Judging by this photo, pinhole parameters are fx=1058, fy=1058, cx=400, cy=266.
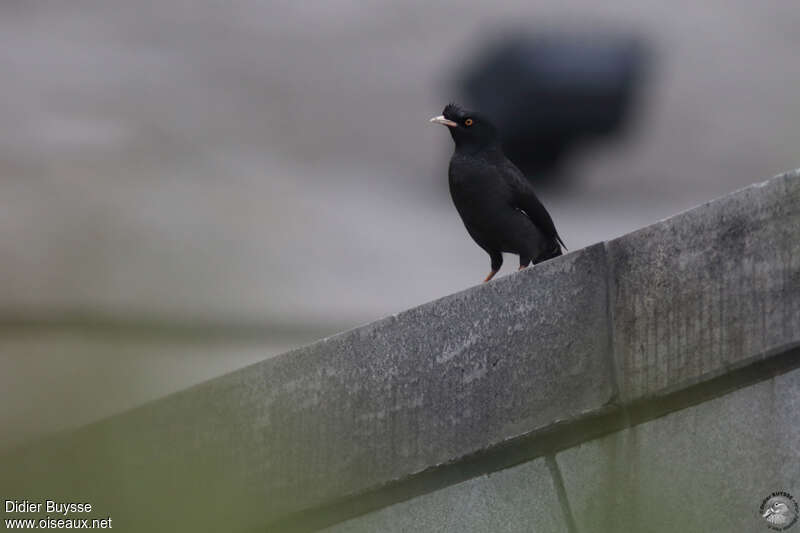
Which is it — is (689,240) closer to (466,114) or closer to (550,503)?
(550,503)

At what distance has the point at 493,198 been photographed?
16.0 ft

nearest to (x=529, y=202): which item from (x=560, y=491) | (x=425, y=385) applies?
(x=425, y=385)

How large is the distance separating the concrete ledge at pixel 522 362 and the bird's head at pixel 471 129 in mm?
2061

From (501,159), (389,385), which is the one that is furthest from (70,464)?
(501,159)

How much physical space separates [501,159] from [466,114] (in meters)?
0.28

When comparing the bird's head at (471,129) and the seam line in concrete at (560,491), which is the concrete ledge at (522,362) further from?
the bird's head at (471,129)

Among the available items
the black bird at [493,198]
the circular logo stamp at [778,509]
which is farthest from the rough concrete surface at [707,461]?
the black bird at [493,198]

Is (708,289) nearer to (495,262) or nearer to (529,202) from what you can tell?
(529,202)

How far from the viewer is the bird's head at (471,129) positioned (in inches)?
200

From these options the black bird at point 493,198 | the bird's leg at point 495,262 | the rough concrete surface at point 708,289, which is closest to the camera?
the rough concrete surface at point 708,289

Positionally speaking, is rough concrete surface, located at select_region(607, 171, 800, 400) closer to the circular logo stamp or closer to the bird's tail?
the circular logo stamp

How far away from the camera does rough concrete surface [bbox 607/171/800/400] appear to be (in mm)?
2441

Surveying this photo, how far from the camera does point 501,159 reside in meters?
5.06

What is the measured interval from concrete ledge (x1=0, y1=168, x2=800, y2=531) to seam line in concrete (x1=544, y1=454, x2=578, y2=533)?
44mm
